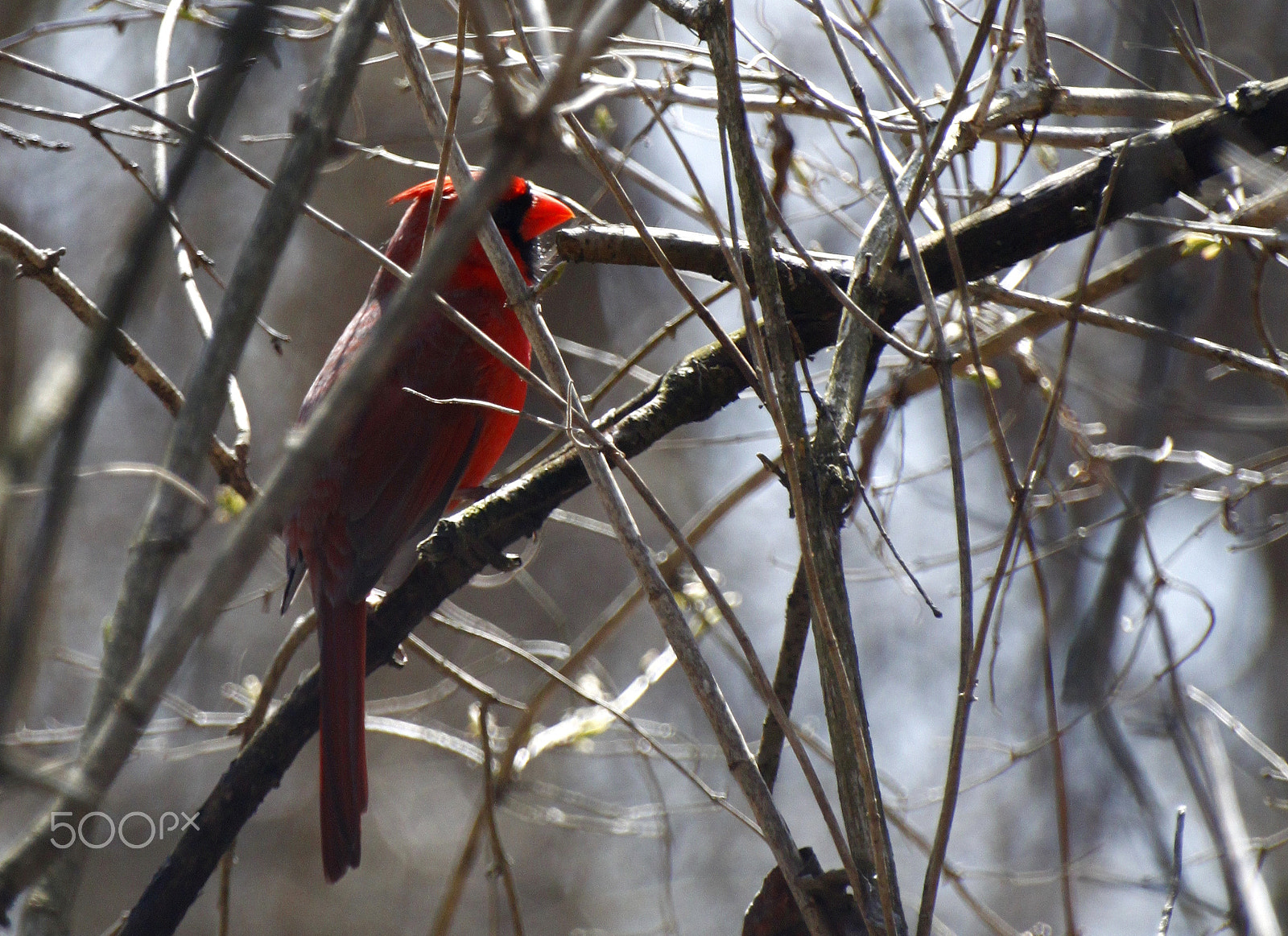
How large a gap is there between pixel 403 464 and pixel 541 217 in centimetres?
93

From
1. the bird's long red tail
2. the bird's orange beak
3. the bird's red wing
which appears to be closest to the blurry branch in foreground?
the bird's long red tail

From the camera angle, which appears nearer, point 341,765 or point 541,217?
point 341,765

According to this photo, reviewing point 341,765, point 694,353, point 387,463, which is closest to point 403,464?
point 387,463

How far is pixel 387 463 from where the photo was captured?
112 inches

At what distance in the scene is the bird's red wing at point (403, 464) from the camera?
9.17 feet

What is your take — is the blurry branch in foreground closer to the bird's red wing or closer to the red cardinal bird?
the red cardinal bird

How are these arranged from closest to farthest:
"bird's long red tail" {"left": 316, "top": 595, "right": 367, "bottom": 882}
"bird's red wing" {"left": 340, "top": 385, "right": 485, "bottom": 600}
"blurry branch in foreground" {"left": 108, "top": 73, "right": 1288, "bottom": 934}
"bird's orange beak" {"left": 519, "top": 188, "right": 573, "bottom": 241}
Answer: "blurry branch in foreground" {"left": 108, "top": 73, "right": 1288, "bottom": 934}
"bird's long red tail" {"left": 316, "top": 595, "right": 367, "bottom": 882}
"bird's red wing" {"left": 340, "top": 385, "right": 485, "bottom": 600}
"bird's orange beak" {"left": 519, "top": 188, "right": 573, "bottom": 241}

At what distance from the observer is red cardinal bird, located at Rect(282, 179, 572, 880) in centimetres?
228

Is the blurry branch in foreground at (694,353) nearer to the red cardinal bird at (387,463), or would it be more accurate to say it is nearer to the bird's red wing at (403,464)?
the red cardinal bird at (387,463)

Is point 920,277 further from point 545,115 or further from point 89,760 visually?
point 89,760

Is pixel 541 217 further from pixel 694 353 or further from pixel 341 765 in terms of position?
pixel 341 765

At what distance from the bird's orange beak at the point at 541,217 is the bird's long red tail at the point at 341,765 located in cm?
154

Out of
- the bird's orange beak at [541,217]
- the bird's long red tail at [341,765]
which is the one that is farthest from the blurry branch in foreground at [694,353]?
the bird's orange beak at [541,217]

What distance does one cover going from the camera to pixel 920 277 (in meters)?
1.30
